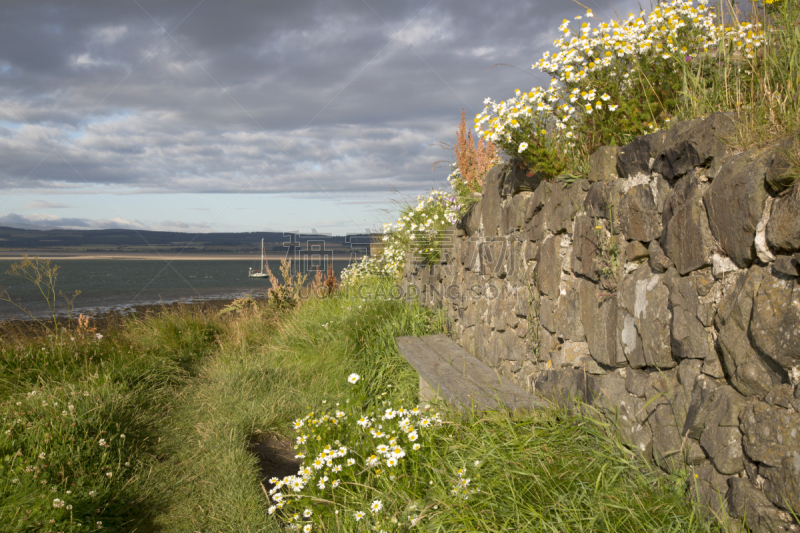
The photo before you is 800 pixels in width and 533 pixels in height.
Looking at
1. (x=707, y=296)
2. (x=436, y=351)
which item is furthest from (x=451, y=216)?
(x=707, y=296)

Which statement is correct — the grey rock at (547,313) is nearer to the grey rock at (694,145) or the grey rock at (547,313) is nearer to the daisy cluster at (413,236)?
the grey rock at (694,145)

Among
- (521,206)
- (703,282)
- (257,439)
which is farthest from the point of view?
(257,439)

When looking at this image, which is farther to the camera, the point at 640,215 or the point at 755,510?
the point at 640,215

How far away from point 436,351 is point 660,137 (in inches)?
110

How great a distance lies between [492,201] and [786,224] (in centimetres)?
293

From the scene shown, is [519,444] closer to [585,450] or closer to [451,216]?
[585,450]

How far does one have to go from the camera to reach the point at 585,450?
242 cm

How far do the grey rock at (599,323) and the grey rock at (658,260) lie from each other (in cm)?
34

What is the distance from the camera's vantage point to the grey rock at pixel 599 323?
2557mm

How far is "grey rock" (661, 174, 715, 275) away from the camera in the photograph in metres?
1.95

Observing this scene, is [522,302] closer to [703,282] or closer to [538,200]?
[538,200]

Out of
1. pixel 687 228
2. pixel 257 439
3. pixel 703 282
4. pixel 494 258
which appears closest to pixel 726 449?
pixel 703 282

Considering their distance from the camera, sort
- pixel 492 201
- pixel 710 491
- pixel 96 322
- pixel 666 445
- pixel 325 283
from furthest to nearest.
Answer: pixel 96 322 → pixel 325 283 → pixel 492 201 → pixel 666 445 → pixel 710 491

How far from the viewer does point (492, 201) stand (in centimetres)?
442
